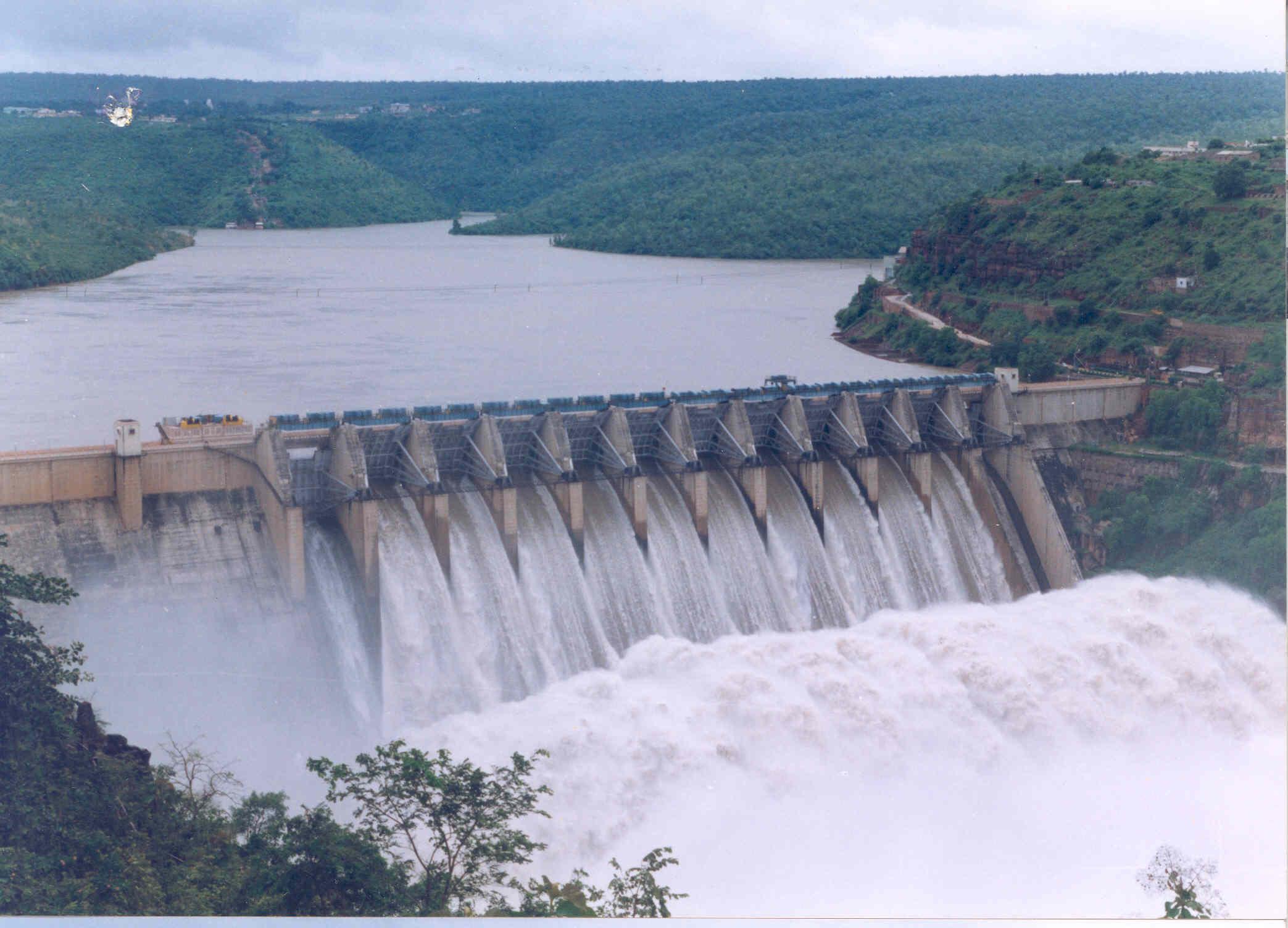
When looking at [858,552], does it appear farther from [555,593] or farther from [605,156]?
[605,156]

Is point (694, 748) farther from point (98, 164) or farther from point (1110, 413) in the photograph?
point (98, 164)

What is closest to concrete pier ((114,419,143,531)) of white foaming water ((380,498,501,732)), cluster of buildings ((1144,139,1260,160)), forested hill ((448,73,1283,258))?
white foaming water ((380,498,501,732))

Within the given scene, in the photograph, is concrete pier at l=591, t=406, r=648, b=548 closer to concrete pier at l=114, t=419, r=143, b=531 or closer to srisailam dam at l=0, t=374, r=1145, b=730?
srisailam dam at l=0, t=374, r=1145, b=730

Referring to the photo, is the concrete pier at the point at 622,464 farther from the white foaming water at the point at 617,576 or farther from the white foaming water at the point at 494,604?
the white foaming water at the point at 494,604

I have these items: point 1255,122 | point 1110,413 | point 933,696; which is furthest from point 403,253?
point 933,696

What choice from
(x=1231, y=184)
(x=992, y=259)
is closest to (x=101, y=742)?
(x=1231, y=184)

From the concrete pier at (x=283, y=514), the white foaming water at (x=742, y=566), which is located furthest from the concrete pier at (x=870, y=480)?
the concrete pier at (x=283, y=514)
